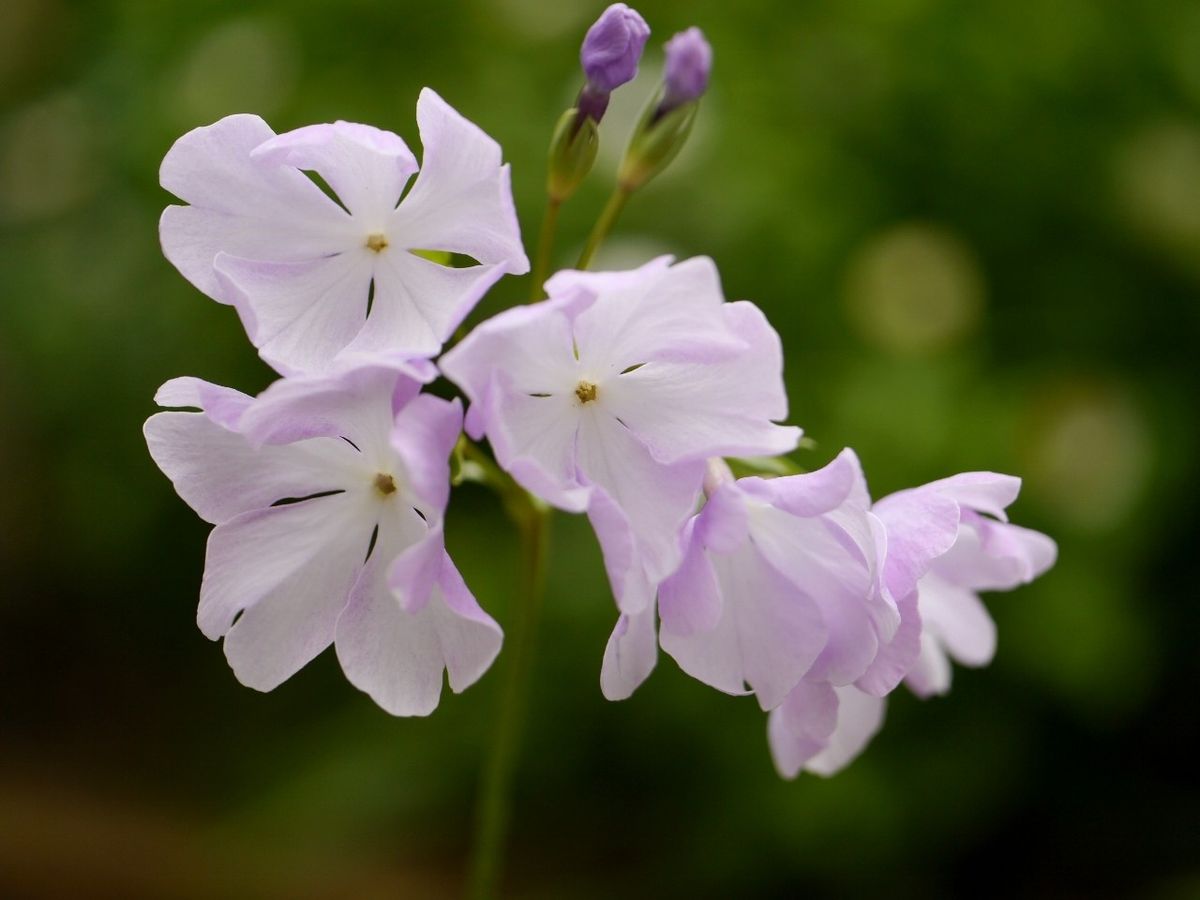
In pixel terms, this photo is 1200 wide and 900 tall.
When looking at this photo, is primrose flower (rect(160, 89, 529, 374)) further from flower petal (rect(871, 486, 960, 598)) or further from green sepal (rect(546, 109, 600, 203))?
flower petal (rect(871, 486, 960, 598))

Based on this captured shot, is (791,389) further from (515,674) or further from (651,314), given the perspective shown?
(651,314)

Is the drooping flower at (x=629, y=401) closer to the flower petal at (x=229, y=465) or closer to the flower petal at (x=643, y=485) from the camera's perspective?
the flower petal at (x=643, y=485)

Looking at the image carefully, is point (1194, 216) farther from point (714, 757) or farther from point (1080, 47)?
point (714, 757)

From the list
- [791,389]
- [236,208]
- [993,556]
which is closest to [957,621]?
[993,556]

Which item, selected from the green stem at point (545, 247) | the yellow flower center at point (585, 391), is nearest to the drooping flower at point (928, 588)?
the yellow flower center at point (585, 391)

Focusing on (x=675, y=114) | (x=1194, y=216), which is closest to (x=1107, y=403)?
(x=1194, y=216)

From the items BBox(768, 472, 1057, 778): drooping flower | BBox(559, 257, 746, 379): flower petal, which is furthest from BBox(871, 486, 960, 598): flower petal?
BBox(559, 257, 746, 379): flower petal
